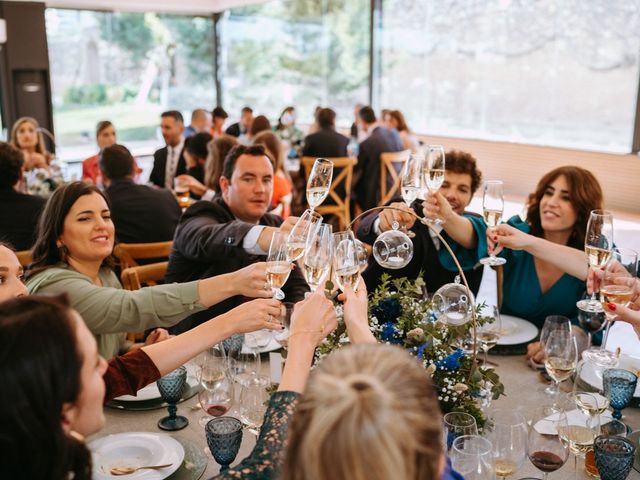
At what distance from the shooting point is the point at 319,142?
7.01 metres

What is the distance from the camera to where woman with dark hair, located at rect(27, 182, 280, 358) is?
7.04ft

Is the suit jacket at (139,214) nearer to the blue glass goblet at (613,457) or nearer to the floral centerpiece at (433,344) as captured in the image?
the floral centerpiece at (433,344)

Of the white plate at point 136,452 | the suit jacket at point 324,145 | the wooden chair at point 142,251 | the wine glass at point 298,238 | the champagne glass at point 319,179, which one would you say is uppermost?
the champagne glass at point 319,179

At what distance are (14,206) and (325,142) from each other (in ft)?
12.0

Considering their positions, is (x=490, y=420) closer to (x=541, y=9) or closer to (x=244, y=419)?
(x=244, y=419)

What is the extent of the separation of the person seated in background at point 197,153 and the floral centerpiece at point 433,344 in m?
4.23

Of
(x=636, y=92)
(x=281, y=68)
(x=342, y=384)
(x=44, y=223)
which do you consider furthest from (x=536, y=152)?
(x=342, y=384)

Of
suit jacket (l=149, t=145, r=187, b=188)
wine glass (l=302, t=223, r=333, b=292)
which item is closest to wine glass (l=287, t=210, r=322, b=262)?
wine glass (l=302, t=223, r=333, b=292)

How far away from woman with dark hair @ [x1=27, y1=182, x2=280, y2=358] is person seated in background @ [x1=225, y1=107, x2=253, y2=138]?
6538mm

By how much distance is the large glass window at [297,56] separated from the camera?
11.4m

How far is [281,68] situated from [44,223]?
1034 centimetres

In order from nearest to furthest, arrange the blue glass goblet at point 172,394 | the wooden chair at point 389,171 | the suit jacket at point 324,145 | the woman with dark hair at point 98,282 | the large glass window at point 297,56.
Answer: the blue glass goblet at point 172,394, the woman with dark hair at point 98,282, the wooden chair at point 389,171, the suit jacket at point 324,145, the large glass window at point 297,56

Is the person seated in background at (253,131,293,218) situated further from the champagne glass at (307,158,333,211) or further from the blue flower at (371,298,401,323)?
the blue flower at (371,298,401,323)

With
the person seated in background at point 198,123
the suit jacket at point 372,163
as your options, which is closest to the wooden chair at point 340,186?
the suit jacket at point 372,163
